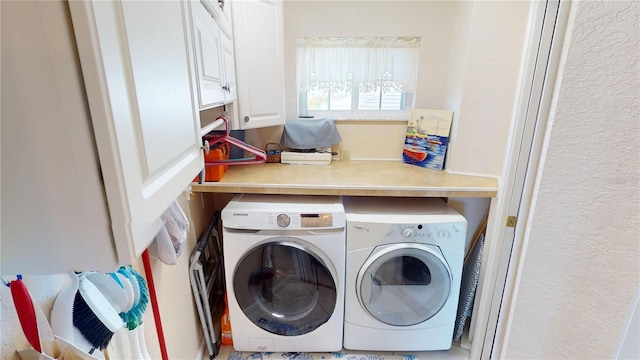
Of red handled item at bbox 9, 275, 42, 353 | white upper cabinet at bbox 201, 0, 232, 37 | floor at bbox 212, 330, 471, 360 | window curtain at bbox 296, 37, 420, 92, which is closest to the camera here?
red handled item at bbox 9, 275, 42, 353

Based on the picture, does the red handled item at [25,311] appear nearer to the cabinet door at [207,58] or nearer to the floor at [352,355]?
the cabinet door at [207,58]

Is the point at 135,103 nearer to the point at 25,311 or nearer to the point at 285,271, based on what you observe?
the point at 25,311

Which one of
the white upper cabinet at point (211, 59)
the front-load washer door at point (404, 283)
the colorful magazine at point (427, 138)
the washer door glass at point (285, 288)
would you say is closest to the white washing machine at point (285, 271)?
the washer door glass at point (285, 288)

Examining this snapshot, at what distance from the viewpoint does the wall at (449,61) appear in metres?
1.66

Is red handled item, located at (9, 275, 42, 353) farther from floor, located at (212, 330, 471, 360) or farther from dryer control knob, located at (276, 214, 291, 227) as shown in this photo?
floor, located at (212, 330, 471, 360)

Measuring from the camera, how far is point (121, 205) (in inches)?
16.6

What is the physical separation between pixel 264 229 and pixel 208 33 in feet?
3.07

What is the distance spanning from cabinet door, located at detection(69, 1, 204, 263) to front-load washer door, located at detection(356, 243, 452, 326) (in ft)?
4.14

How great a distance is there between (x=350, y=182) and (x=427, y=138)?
718 mm

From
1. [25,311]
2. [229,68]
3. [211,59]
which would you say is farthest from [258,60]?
[25,311]

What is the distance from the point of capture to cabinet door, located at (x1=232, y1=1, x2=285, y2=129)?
168 cm

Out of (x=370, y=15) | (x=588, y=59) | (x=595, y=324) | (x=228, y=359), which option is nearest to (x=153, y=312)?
(x=228, y=359)

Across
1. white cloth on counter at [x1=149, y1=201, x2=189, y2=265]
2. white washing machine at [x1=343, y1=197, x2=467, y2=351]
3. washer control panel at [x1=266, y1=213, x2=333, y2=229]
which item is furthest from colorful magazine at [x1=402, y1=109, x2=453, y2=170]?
white cloth on counter at [x1=149, y1=201, x2=189, y2=265]

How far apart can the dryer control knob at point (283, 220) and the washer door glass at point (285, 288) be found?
0.31 feet
